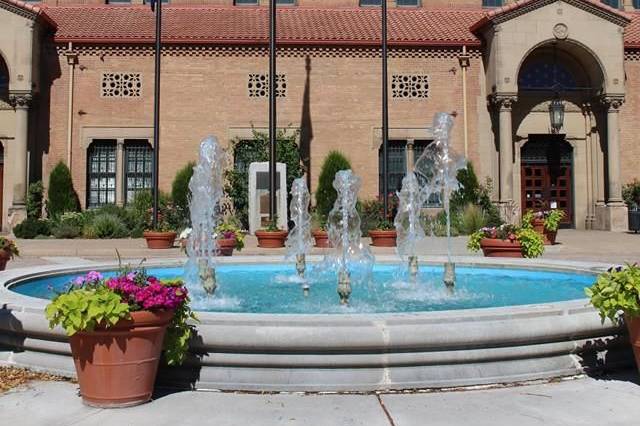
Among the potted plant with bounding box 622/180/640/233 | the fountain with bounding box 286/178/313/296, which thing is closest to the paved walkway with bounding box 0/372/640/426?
the fountain with bounding box 286/178/313/296

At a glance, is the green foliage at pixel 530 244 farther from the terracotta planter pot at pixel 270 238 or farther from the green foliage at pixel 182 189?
the green foliage at pixel 182 189

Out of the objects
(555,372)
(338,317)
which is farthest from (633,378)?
(338,317)

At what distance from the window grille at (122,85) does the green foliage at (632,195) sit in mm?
20774

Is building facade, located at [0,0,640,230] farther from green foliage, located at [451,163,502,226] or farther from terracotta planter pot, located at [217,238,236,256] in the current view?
terracotta planter pot, located at [217,238,236,256]

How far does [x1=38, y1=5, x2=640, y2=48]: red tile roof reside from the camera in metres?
24.3

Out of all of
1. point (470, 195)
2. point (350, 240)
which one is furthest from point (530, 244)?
point (470, 195)

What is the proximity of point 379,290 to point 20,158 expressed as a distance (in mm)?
19214

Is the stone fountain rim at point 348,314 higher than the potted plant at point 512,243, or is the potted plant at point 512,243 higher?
the potted plant at point 512,243

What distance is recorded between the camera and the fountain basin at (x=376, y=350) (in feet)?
13.6

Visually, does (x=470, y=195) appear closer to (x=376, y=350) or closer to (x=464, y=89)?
(x=464, y=89)

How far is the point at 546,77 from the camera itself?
84.1 feet

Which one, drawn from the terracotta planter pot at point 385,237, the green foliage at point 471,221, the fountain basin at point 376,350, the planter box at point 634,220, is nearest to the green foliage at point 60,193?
the terracotta planter pot at point 385,237

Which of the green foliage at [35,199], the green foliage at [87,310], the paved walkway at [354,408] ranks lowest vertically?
the paved walkway at [354,408]

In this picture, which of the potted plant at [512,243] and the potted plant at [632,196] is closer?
the potted plant at [512,243]
